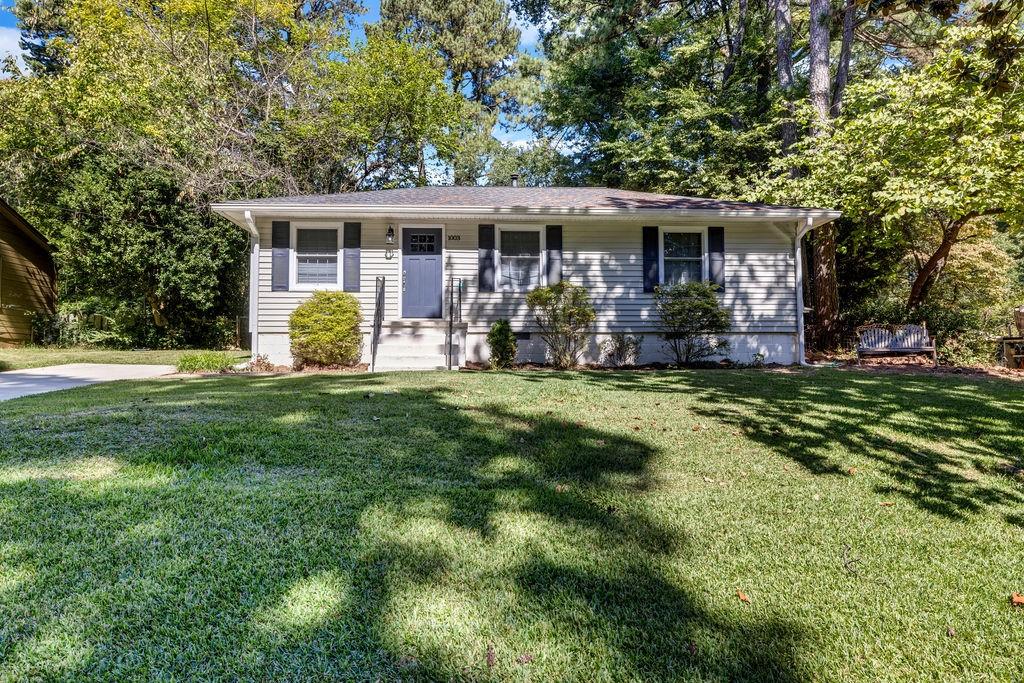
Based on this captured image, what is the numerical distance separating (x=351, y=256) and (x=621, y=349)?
5428mm

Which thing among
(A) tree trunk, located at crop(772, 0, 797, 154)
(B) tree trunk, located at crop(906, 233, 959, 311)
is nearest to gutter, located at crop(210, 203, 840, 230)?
(B) tree trunk, located at crop(906, 233, 959, 311)

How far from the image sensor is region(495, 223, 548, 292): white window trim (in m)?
10.3

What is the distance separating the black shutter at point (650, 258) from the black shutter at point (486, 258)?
2.96 m

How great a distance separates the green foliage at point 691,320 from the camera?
31.8ft

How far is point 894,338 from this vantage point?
10336mm

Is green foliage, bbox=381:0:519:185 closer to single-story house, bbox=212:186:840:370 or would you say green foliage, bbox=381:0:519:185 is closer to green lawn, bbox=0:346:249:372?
single-story house, bbox=212:186:840:370

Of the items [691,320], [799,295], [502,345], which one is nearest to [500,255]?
[502,345]

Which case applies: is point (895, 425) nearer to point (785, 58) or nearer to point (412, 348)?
point (412, 348)

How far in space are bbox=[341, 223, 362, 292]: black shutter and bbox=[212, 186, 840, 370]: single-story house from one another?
19mm

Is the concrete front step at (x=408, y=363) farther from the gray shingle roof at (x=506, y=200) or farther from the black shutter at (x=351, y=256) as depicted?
the gray shingle roof at (x=506, y=200)

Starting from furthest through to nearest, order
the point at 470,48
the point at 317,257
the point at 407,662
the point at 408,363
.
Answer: the point at 470,48 < the point at 317,257 < the point at 408,363 < the point at 407,662

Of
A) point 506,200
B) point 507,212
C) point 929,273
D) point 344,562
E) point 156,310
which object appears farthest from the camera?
point 156,310

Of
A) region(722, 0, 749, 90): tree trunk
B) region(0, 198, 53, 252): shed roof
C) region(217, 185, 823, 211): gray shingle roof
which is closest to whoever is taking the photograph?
region(217, 185, 823, 211): gray shingle roof

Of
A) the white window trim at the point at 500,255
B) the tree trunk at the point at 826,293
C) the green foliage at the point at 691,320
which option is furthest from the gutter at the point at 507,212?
the tree trunk at the point at 826,293
